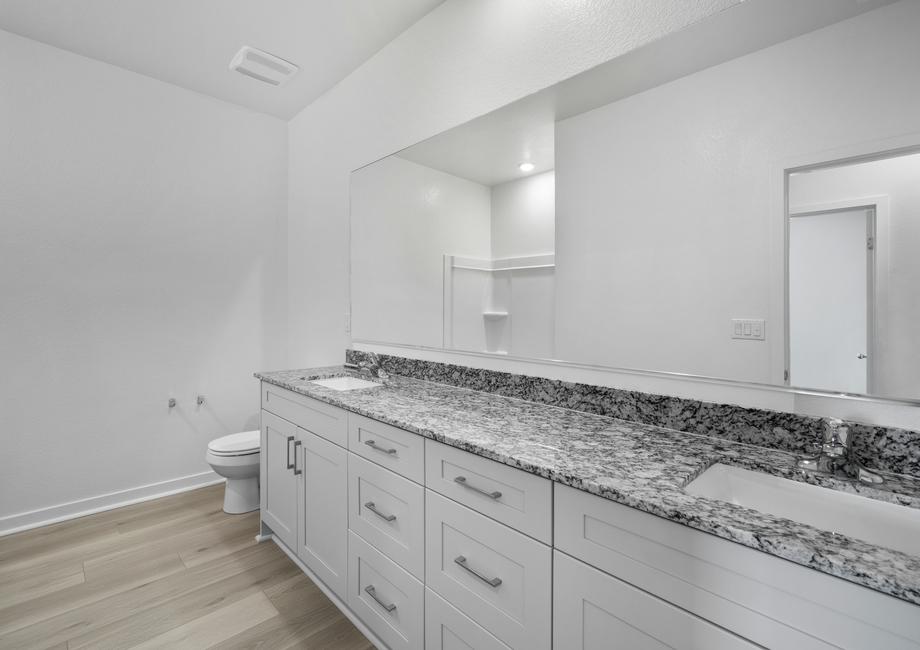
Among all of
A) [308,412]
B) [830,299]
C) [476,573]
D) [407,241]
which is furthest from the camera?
[407,241]

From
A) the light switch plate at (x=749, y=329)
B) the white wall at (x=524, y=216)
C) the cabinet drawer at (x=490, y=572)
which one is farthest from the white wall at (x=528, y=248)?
the cabinet drawer at (x=490, y=572)

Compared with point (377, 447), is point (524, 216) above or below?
above

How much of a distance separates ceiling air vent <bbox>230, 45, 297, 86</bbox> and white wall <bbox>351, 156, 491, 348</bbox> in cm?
74

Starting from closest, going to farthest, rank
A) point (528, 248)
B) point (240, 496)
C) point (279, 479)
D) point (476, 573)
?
point (476, 573) → point (528, 248) → point (279, 479) → point (240, 496)

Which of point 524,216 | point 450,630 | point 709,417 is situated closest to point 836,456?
point 709,417

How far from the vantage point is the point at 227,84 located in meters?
2.82

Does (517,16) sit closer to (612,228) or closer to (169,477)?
(612,228)

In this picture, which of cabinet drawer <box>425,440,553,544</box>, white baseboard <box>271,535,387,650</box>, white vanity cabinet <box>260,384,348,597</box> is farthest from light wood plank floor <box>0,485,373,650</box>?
cabinet drawer <box>425,440,553,544</box>

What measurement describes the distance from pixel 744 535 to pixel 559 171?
4.07 ft

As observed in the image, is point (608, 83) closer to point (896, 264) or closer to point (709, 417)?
point (896, 264)

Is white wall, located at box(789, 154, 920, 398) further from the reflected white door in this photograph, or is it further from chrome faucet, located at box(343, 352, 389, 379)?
chrome faucet, located at box(343, 352, 389, 379)

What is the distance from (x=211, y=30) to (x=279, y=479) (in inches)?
91.0

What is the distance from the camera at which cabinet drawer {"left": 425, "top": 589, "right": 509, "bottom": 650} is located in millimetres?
1144

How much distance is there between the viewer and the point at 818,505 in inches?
36.1
